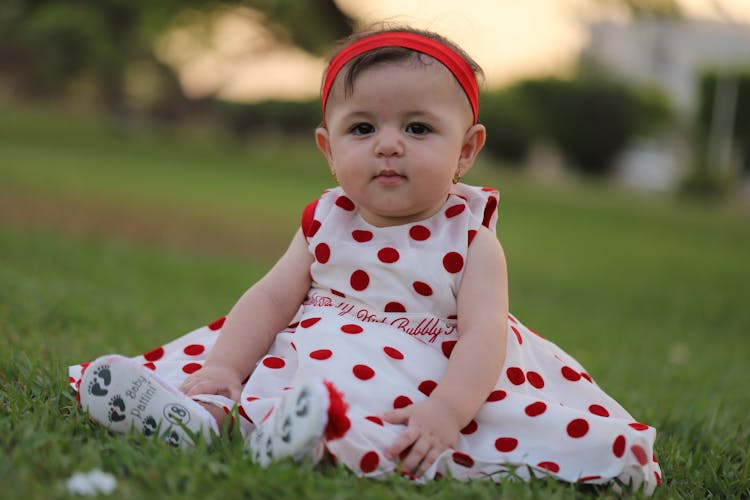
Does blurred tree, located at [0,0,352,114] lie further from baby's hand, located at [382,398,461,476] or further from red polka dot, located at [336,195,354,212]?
baby's hand, located at [382,398,461,476]

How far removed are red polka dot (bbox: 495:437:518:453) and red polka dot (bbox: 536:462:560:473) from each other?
0.23 ft

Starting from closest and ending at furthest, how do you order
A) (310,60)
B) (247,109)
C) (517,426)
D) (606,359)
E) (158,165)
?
(517,426) → (606,359) → (158,165) → (310,60) → (247,109)

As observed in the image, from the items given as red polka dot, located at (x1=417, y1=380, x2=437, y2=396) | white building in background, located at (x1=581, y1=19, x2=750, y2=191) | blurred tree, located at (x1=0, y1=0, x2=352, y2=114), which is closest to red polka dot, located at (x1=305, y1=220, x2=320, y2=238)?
red polka dot, located at (x1=417, y1=380, x2=437, y2=396)

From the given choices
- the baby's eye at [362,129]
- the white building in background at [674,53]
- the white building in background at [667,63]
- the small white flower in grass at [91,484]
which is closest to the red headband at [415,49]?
the baby's eye at [362,129]

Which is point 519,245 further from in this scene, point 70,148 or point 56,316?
point 70,148

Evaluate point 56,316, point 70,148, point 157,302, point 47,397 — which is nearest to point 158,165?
point 70,148

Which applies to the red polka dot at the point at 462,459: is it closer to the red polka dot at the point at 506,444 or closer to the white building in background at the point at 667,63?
the red polka dot at the point at 506,444

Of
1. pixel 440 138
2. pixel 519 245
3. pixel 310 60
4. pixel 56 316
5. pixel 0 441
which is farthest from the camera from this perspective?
pixel 310 60

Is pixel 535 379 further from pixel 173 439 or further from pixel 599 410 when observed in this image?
pixel 173 439

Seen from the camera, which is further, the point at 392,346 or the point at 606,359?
the point at 606,359

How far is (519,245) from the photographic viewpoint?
34.8 feet

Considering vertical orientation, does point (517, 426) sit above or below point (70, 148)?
above

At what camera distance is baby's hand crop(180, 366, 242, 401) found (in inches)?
79.5

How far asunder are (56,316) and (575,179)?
85.3 ft
